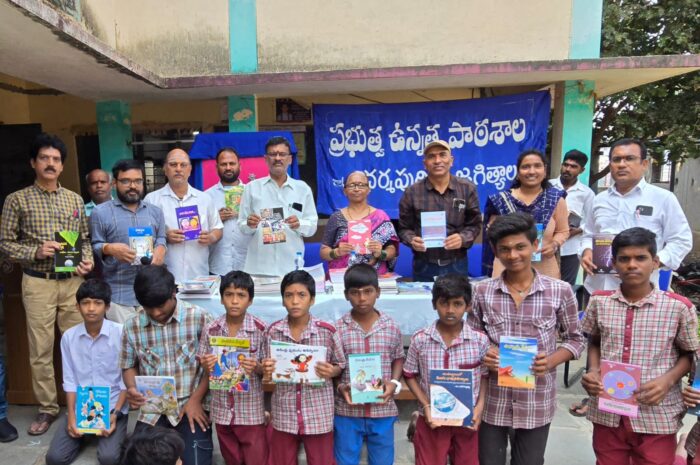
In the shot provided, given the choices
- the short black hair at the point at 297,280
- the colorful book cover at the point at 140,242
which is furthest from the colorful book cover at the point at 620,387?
the colorful book cover at the point at 140,242

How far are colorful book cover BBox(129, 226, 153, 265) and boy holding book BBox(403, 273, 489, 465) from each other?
7.16ft

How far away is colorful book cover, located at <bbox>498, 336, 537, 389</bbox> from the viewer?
2410 mm

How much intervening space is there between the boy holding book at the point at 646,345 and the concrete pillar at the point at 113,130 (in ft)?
21.7

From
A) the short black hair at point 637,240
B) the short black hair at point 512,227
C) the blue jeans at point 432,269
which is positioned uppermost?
the short black hair at point 512,227

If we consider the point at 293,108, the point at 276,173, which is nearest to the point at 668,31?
the point at 293,108

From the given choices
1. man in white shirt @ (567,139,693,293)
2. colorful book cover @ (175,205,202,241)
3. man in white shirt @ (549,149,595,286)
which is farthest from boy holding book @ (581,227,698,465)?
colorful book cover @ (175,205,202,241)

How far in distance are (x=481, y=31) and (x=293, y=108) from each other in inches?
134

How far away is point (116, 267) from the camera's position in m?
3.68

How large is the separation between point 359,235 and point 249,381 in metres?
1.44

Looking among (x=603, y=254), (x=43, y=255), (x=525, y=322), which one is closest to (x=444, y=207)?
(x=603, y=254)

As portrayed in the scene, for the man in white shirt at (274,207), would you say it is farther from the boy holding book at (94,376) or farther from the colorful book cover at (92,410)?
the colorful book cover at (92,410)

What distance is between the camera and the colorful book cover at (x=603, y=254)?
3338 millimetres

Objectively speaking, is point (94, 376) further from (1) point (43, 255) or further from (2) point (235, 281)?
(2) point (235, 281)

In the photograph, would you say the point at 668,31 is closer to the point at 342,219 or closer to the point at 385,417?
the point at 342,219
